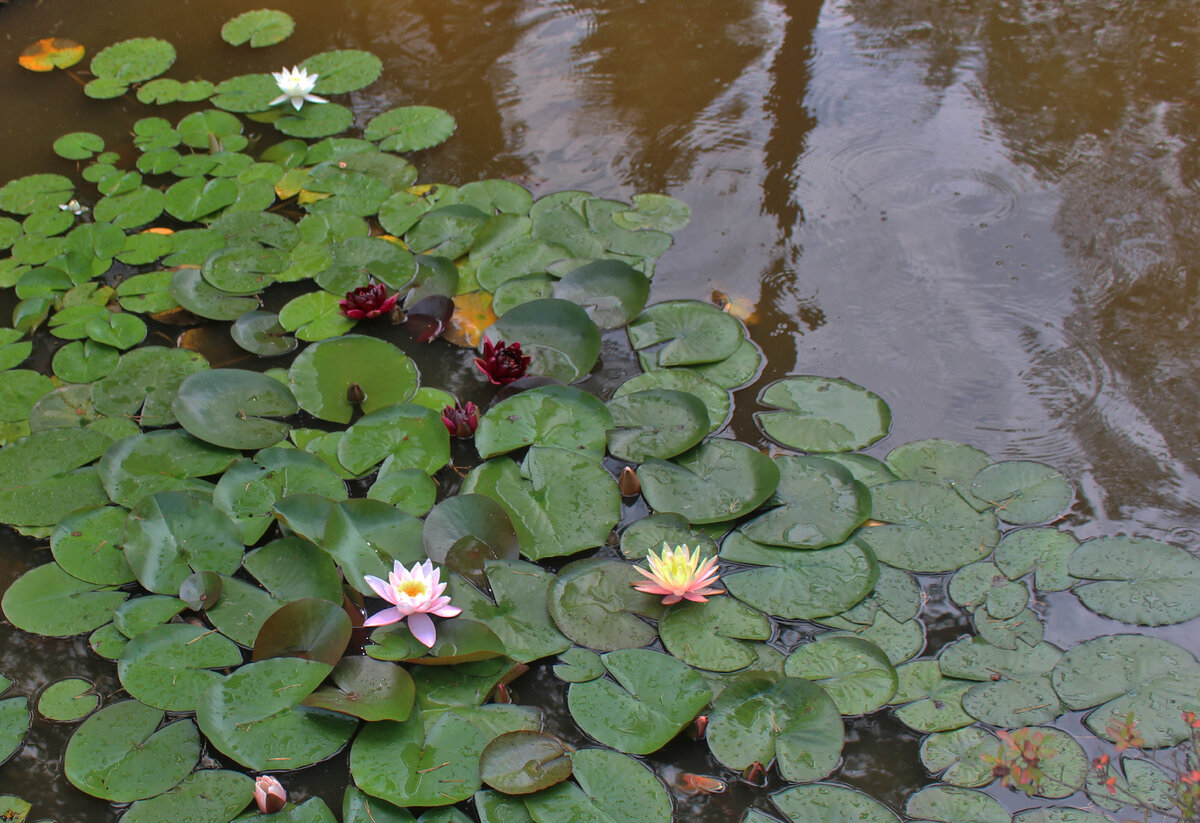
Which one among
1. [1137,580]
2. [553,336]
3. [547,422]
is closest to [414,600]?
[547,422]

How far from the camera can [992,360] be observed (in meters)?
2.66

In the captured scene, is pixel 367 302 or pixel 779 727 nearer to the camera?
pixel 779 727

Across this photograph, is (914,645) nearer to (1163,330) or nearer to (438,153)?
(1163,330)

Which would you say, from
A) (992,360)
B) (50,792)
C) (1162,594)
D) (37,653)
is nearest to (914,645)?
(1162,594)

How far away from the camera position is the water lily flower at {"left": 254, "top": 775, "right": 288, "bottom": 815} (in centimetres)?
171

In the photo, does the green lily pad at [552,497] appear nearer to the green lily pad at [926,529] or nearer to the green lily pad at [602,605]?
the green lily pad at [602,605]

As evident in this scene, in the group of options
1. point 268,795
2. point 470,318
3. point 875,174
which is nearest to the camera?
point 268,795

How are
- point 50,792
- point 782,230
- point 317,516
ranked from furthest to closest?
point 782,230, point 317,516, point 50,792

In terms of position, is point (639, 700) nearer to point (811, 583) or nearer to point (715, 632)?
point (715, 632)

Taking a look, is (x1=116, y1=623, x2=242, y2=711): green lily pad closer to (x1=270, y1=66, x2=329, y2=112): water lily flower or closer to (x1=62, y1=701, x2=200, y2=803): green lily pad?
(x1=62, y1=701, x2=200, y2=803): green lily pad

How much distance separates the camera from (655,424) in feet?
8.13

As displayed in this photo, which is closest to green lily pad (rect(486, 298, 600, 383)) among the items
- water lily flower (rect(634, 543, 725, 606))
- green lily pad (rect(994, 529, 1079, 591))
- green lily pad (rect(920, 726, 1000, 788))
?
water lily flower (rect(634, 543, 725, 606))

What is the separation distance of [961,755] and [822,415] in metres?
1.04

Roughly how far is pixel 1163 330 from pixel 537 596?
7.23 feet
